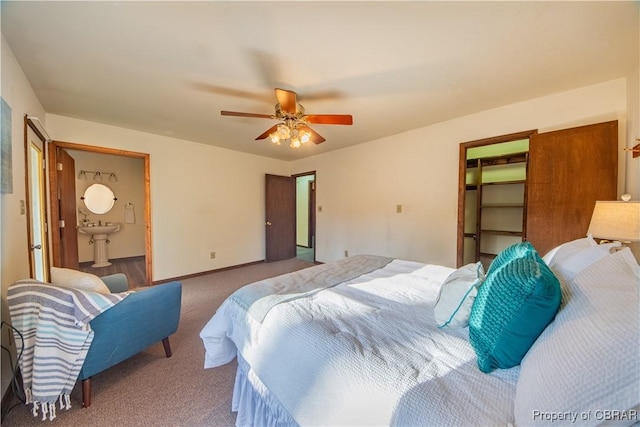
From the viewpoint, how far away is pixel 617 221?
1563 mm

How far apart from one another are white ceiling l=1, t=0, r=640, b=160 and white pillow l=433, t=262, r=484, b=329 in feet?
4.96

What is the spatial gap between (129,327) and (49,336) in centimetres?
36

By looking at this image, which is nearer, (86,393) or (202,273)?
(86,393)

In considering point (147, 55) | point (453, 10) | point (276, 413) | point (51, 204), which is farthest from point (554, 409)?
point (51, 204)

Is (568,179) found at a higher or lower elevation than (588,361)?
higher

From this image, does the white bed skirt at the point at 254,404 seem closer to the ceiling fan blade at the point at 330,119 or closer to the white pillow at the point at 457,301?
the white pillow at the point at 457,301

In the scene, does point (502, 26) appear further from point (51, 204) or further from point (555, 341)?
point (51, 204)

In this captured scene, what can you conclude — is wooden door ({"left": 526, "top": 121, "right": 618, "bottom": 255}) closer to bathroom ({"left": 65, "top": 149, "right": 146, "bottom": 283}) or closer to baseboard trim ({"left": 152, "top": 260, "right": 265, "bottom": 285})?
baseboard trim ({"left": 152, "top": 260, "right": 265, "bottom": 285})

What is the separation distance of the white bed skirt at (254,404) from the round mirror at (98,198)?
5.15 metres

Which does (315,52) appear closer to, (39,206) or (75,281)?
(75,281)

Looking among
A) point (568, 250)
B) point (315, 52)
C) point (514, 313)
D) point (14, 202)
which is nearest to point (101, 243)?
point (14, 202)

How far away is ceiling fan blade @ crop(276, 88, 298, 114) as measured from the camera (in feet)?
6.50

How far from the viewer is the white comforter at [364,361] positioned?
2.36 ft

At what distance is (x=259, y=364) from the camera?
1.17m
